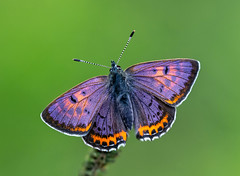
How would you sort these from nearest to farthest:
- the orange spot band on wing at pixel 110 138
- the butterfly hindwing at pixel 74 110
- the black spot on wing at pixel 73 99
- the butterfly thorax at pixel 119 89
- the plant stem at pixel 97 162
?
the plant stem at pixel 97 162 → the orange spot band on wing at pixel 110 138 → the butterfly hindwing at pixel 74 110 → the black spot on wing at pixel 73 99 → the butterfly thorax at pixel 119 89

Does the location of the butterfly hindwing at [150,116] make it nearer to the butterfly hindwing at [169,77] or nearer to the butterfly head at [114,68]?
the butterfly hindwing at [169,77]

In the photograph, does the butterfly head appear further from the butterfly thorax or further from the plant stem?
the plant stem

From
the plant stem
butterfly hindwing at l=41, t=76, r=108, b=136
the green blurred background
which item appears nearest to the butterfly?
butterfly hindwing at l=41, t=76, r=108, b=136

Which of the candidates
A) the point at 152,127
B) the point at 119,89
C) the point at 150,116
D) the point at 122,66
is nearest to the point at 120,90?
the point at 119,89

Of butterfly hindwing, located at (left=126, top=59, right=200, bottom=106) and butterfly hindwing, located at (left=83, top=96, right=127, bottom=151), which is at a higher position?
butterfly hindwing, located at (left=126, top=59, right=200, bottom=106)

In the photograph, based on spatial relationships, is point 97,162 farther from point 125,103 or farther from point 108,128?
point 125,103

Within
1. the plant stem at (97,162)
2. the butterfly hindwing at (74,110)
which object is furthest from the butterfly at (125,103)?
the plant stem at (97,162)
